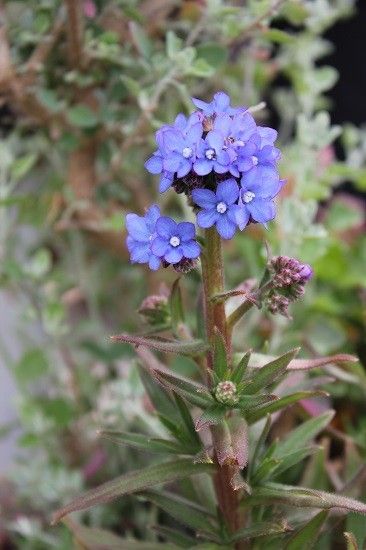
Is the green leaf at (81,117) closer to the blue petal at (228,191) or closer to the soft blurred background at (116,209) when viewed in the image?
the soft blurred background at (116,209)

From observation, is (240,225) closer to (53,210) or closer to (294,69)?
(53,210)

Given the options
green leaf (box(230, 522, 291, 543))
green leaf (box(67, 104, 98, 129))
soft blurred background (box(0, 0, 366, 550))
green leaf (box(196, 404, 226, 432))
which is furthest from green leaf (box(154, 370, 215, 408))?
green leaf (box(67, 104, 98, 129))

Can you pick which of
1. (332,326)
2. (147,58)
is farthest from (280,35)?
(332,326)

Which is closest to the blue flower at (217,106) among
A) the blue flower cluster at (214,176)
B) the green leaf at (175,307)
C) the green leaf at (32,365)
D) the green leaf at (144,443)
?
the blue flower cluster at (214,176)

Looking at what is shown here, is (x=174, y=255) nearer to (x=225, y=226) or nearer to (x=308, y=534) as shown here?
(x=225, y=226)

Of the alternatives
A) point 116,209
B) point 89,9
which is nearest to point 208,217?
point 89,9

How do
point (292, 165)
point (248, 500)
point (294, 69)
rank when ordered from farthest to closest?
point (294, 69)
point (292, 165)
point (248, 500)

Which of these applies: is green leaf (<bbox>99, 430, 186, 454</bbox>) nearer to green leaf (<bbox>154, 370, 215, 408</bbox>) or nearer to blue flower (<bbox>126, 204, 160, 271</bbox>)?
green leaf (<bbox>154, 370, 215, 408</bbox>)
